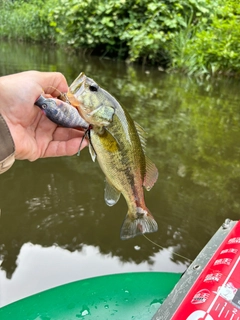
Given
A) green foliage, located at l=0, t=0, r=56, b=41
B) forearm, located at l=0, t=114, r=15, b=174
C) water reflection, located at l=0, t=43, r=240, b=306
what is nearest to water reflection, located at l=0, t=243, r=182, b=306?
water reflection, located at l=0, t=43, r=240, b=306

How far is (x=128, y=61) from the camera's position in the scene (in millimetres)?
10875

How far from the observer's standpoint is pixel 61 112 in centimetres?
158

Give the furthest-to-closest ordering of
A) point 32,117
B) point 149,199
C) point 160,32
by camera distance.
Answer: point 160,32 → point 149,199 → point 32,117

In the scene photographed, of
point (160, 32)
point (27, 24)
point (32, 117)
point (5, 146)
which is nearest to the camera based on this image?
point (5, 146)

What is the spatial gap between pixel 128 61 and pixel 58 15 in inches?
145

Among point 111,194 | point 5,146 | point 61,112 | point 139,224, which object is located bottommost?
point 139,224

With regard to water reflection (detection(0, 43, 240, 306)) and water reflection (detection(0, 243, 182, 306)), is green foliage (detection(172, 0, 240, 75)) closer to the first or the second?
water reflection (detection(0, 43, 240, 306))

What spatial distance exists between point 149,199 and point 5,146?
1.68 metres

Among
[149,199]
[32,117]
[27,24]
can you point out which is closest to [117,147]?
[32,117]

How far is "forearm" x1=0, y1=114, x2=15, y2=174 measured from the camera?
160 cm

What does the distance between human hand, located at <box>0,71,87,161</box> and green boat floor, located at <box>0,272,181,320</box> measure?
723 mm

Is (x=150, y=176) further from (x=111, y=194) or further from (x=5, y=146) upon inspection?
(x=5, y=146)

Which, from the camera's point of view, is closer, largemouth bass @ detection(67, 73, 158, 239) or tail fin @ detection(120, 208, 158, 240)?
largemouth bass @ detection(67, 73, 158, 239)

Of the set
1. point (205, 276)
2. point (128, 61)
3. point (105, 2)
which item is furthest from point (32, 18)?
point (205, 276)
